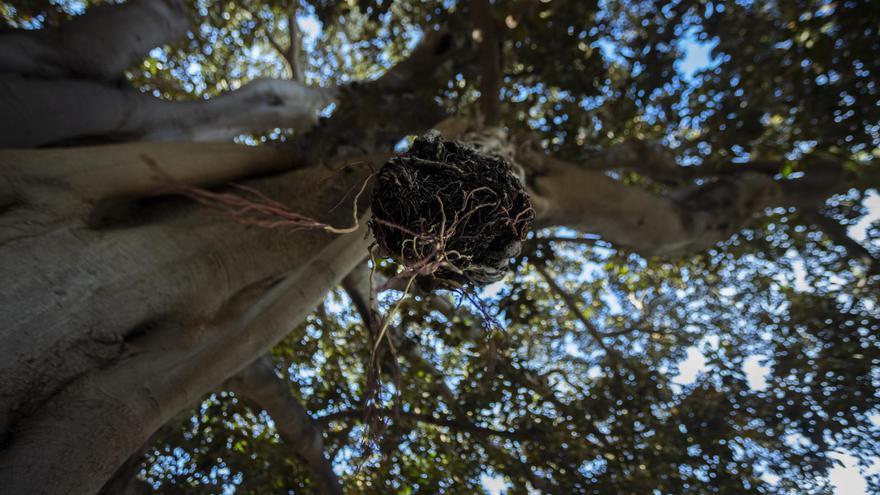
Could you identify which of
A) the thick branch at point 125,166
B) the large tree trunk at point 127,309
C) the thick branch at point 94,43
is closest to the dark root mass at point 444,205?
the large tree trunk at point 127,309

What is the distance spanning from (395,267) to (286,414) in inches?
58.4

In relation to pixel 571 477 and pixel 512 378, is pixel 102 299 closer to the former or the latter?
pixel 512 378

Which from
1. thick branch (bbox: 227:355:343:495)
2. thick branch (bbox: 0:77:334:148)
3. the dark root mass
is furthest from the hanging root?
thick branch (bbox: 227:355:343:495)

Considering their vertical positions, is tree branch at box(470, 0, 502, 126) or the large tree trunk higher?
tree branch at box(470, 0, 502, 126)

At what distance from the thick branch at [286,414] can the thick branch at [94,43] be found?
2.52m

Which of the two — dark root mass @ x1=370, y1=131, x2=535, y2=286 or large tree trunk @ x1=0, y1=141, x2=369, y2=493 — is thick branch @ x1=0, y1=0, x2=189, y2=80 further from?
dark root mass @ x1=370, y1=131, x2=535, y2=286

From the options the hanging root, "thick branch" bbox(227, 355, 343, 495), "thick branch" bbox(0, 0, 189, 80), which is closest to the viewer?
the hanging root

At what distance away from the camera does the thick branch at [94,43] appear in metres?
3.25

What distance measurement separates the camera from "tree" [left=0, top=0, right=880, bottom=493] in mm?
1945

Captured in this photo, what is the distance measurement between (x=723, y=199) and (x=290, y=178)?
374 centimetres

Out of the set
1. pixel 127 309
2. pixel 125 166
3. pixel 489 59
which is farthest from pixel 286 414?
pixel 489 59

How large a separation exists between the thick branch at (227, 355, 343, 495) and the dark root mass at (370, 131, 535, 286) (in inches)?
105

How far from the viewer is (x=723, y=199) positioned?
435cm

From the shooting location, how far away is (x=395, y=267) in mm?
4270
